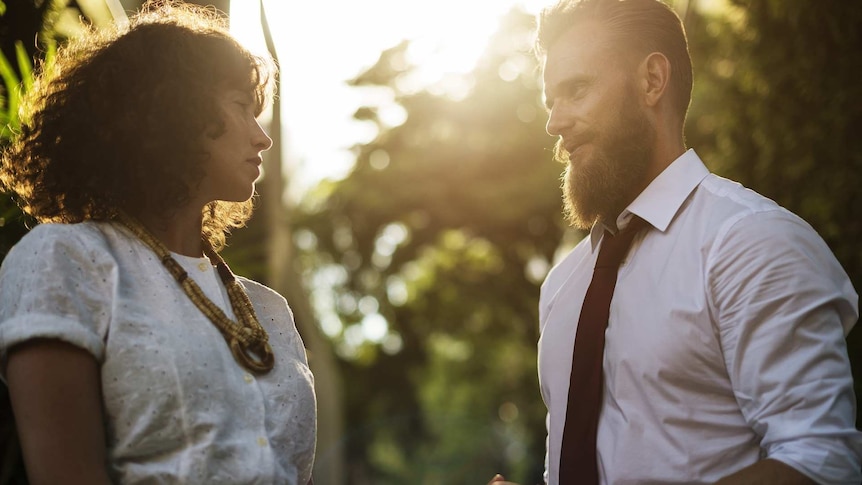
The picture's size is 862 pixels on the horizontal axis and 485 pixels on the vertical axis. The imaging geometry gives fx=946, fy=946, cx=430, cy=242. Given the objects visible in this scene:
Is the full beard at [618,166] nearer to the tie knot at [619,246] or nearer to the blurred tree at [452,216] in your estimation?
the tie knot at [619,246]

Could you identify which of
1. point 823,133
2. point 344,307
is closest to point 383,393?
point 344,307

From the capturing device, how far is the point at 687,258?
3092 mm

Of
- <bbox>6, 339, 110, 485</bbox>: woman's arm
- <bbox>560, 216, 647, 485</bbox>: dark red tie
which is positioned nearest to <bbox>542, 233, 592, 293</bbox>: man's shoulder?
<bbox>560, 216, 647, 485</bbox>: dark red tie

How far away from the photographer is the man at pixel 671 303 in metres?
2.72

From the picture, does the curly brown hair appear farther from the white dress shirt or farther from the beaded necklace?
the white dress shirt

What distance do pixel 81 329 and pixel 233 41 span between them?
3.64ft

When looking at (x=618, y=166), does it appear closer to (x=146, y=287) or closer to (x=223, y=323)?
(x=223, y=323)

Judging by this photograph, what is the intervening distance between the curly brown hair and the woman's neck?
0.11 ft

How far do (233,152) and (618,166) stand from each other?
140 cm

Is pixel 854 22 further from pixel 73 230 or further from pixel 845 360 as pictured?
pixel 73 230

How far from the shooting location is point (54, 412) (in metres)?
2.22

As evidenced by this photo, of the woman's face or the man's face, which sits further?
the man's face

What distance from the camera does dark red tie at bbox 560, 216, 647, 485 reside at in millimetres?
3109

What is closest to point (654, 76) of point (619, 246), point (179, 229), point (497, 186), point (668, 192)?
point (668, 192)
